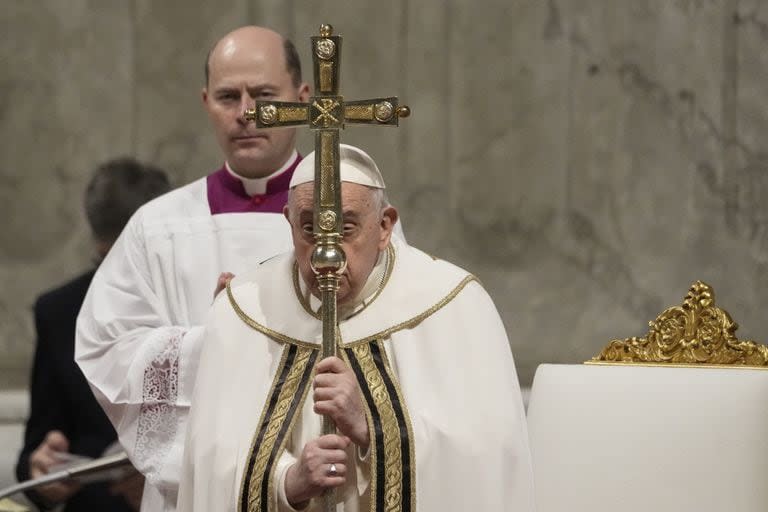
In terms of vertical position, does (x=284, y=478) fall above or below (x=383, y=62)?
below

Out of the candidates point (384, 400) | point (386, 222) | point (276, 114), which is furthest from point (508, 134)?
point (384, 400)

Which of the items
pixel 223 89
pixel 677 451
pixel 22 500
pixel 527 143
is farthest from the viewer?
pixel 527 143

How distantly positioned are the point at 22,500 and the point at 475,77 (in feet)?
8.86

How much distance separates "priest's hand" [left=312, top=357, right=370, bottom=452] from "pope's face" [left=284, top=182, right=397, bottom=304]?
9.3 inches

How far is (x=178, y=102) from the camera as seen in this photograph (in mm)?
7562

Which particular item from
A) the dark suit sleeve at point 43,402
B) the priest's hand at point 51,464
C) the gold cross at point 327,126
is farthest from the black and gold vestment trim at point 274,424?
the dark suit sleeve at point 43,402

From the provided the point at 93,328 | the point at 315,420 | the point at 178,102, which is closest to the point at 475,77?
the point at 178,102

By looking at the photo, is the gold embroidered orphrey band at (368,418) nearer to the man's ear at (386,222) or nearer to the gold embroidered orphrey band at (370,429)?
the gold embroidered orphrey band at (370,429)

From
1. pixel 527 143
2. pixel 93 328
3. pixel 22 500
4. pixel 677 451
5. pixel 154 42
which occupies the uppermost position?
pixel 154 42

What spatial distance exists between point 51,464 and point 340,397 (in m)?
2.15

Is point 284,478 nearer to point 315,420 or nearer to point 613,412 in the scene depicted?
point 315,420

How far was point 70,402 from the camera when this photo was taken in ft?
19.0

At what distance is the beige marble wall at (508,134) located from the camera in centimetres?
724

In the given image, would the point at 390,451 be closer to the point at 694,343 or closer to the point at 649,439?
the point at 649,439
